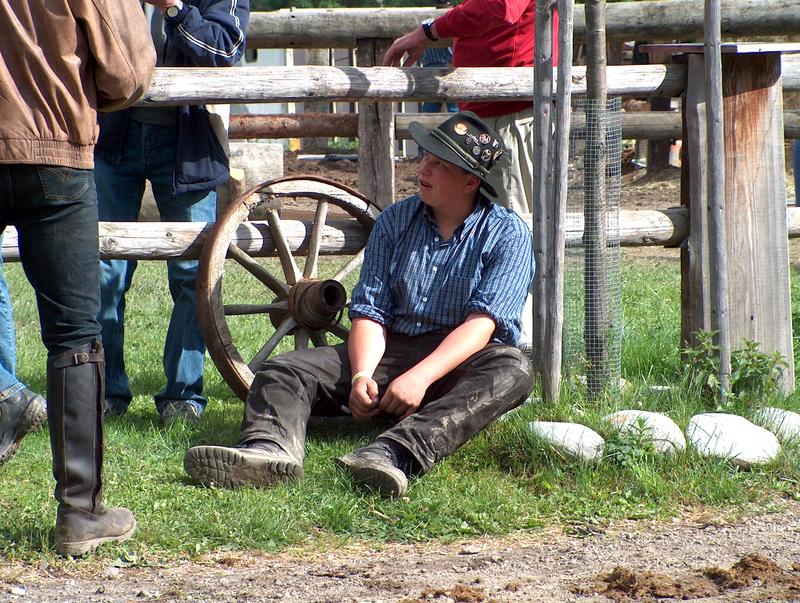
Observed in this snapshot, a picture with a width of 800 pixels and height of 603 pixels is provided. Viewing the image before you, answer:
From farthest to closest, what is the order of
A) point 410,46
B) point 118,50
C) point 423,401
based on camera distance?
point 410,46 < point 423,401 < point 118,50

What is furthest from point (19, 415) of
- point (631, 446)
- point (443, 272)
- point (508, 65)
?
point (508, 65)

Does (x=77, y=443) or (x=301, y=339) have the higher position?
(x=301, y=339)

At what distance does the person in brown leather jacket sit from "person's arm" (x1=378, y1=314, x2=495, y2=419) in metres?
1.15

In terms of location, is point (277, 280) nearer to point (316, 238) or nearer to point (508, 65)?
point (316, 238)

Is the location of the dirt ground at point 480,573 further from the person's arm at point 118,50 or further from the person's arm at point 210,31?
the person's arm at point 210,31

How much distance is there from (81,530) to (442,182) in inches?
77.5

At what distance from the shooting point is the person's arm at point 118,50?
10.5ft

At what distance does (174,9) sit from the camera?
465 cm

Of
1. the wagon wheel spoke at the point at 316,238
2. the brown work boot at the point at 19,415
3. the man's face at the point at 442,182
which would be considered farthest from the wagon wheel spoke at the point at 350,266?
the brown work boot at the point at 19,415

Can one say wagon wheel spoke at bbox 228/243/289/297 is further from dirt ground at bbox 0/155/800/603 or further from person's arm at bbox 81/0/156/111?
dirt ground at bbox 0/155/800/603

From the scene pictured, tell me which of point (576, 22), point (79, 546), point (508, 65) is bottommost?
point (79, 546)

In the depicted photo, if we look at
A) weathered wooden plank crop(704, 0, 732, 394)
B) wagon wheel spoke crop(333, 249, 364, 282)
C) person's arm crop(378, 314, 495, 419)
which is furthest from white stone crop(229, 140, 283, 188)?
person's arm crop(378, 314, 495, 419)

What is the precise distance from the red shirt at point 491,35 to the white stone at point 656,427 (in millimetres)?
1629

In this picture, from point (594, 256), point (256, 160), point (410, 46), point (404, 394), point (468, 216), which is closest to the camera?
point (404, 394)
